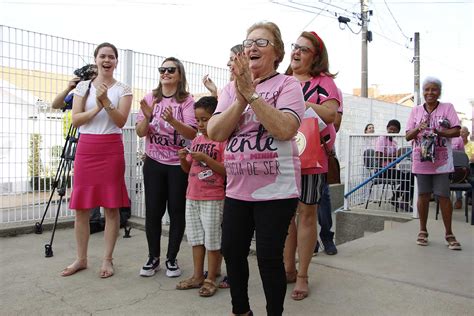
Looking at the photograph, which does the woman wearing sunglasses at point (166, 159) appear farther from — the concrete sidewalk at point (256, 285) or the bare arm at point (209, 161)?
the bare arm at point (209, 161)

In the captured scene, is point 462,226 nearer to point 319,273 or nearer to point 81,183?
point 319,273

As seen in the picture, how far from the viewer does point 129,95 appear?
11.3 ft

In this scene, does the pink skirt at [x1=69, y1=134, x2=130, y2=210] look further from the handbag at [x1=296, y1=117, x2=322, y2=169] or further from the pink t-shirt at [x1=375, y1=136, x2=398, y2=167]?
the pink t-shirt at [x1=375, y1=136, x2=398, y2=167]

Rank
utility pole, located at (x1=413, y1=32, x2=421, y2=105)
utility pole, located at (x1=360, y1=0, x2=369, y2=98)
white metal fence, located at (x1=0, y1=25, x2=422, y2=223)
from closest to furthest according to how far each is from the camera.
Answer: white metal fence, located at (x1=0, y1=25, x2=422, y2=223) → utility pole, located at (x1=360, y1=0, x2=369, y2=98) → utility pole, located at (x1=413, y1=32, x2=421, y2=105)

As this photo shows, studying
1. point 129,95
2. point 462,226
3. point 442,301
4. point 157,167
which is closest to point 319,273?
point 442,301

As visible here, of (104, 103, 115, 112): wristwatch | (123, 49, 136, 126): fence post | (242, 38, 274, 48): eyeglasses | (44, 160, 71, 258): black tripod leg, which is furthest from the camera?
(123, 49, 136, 126): fence post

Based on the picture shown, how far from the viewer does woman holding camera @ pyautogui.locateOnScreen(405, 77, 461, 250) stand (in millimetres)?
4156

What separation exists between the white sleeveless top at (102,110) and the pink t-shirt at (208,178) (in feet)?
2.69

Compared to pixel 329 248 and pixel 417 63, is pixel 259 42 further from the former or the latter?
pixel 417 63

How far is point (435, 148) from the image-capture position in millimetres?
4215

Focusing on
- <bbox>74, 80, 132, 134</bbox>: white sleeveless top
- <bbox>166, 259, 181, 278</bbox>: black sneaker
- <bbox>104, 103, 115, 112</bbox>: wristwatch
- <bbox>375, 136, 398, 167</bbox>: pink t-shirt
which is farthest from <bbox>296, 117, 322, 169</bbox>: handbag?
<bbox>375, 136, 398, 167</bbox>: pink t-shirt

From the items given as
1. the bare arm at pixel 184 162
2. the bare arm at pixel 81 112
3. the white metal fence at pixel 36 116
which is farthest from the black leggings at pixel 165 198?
the white metal fence at pixel 36 116

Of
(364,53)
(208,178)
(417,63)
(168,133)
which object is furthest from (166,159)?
(417,63)

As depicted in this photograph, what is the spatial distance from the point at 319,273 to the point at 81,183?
2.06 metres
